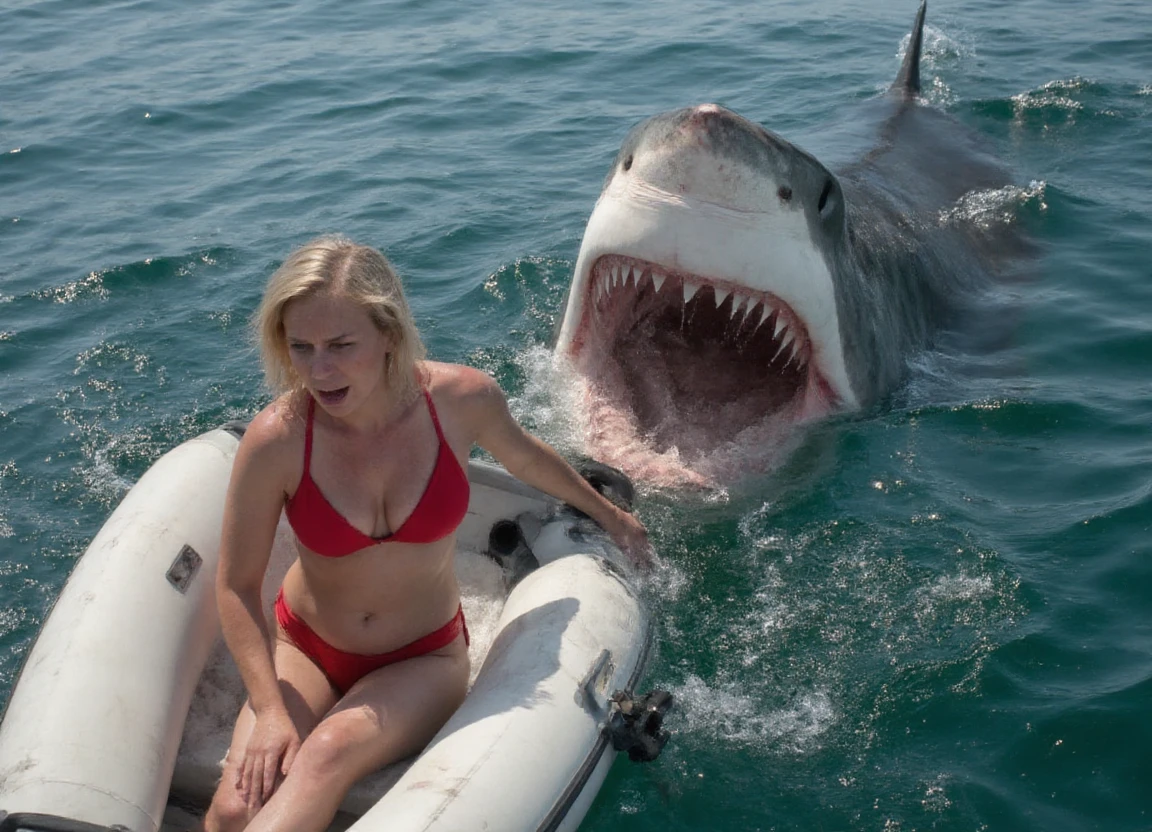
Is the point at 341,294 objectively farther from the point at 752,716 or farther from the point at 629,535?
the point at 752,716

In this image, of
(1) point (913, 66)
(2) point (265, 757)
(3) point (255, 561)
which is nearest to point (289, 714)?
(2) point (265, 757)

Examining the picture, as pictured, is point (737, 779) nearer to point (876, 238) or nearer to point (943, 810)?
point (943, 810)

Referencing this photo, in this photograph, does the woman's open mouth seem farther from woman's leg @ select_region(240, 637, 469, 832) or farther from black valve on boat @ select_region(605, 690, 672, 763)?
black valve on boat @ select_region(605, 690, 672, 763)

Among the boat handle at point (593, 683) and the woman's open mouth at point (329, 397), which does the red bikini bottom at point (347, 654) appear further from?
the woman's open mouth at point (329, 397)

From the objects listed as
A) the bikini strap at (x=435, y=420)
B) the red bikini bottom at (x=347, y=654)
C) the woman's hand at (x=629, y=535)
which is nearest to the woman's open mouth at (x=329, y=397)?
the bikini strap at (x=435, y=420)

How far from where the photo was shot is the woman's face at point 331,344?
8.78 feet

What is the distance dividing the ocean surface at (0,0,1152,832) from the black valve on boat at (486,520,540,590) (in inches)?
18.9

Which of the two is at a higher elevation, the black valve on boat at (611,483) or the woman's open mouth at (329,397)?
the woman's open mouth at (329,397)

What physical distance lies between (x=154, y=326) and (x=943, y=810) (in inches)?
175

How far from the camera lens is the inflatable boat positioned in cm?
256

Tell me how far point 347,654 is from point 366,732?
0.93 ft

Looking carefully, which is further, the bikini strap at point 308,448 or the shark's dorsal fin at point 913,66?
the shark's dorsal fin at point 913,66

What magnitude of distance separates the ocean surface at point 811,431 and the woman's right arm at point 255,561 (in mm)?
862

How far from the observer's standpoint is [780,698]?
11.5 ft
